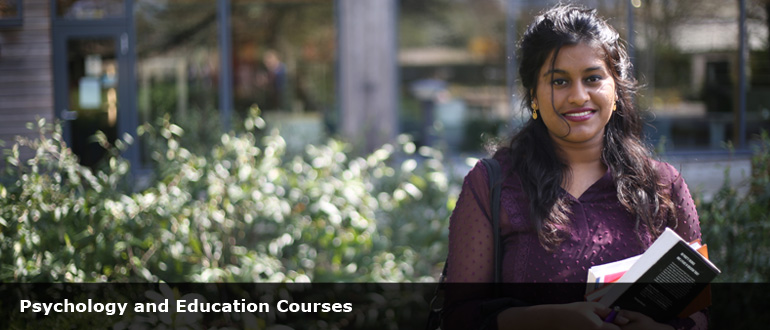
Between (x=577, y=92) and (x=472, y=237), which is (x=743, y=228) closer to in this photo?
(x=577, y=92)

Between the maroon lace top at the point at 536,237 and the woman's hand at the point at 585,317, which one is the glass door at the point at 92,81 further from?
the woman's hand at the point at 585,317

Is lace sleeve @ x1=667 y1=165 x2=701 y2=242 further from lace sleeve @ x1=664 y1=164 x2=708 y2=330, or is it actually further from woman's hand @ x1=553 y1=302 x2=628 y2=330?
woman's hand @ x1=553 y1=302 x2=628 y2=330

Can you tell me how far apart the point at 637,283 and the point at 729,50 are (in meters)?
9.08

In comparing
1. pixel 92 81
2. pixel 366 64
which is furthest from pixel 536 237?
pixel 92 81

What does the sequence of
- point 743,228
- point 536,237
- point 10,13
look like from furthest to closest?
1. point 10,13
2. point 743,228
3. point 536,237

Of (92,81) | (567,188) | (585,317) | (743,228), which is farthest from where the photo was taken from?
(92,81)

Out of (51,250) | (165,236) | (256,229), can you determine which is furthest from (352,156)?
(51,250)

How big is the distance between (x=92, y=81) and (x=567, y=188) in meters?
8.17

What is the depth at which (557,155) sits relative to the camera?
2168mm

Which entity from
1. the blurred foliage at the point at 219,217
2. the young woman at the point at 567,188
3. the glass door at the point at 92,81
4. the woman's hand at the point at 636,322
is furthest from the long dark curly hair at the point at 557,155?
the glass door at the point at 92,81

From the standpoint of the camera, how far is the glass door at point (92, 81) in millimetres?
8859

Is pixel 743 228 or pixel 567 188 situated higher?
pixel 567 188

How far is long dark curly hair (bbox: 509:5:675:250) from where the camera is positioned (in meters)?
2.05

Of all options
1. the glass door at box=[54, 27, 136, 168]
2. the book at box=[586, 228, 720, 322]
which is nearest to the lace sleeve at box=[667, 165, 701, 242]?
the book at box=[586, 228, 720, 322]
